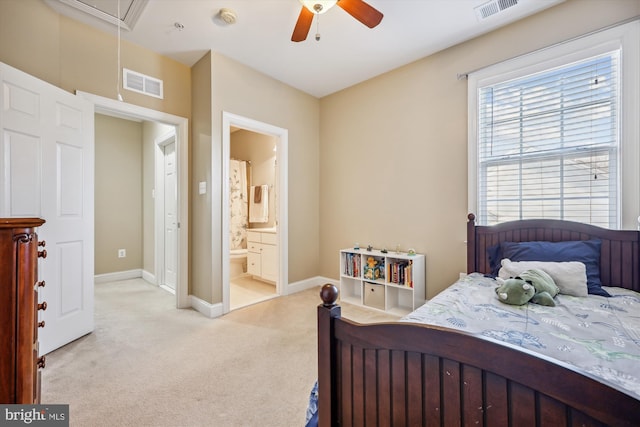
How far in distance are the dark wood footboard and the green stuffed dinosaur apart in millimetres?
1130

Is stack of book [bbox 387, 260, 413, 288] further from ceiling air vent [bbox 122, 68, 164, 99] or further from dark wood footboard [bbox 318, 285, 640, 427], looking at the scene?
ceiling air vent [bbox 122, 68, 164, 99]

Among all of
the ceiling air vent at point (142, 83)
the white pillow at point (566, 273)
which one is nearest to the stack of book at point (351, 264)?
the white pillow at point (566, 273)

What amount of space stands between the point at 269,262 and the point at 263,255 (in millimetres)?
180

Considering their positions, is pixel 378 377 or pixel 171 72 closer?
pixel 378 377

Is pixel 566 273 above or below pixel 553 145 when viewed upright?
below

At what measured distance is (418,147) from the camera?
123 inches

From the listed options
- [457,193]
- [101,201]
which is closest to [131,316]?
[101,201]

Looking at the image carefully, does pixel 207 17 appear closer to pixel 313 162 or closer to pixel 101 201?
pixel 313 162

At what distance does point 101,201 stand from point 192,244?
227cm

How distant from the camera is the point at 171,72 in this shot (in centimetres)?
312

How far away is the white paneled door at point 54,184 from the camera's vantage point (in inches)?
77.0

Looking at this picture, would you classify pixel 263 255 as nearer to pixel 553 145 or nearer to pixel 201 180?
pixel 201 180

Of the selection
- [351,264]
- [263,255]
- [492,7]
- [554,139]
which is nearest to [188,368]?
[351,264]

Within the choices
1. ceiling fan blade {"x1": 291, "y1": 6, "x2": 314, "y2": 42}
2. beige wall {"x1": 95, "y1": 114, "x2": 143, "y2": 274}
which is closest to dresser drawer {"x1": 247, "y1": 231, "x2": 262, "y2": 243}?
beige wall {"x1": 95, "y1": 114, "x2": 143, "y2": 274}
